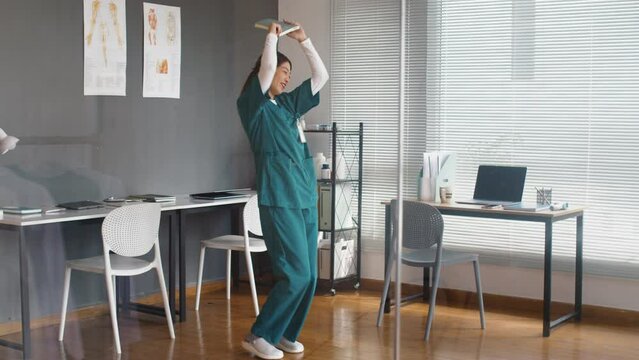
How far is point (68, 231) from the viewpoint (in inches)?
158

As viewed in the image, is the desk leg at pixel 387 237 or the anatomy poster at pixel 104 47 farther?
the desk leg at pixel 387 237

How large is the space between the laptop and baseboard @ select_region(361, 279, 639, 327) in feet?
1.70

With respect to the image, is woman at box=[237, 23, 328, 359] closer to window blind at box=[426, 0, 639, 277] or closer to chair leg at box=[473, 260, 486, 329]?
chair leg at box=[473, 260, 486, 329]

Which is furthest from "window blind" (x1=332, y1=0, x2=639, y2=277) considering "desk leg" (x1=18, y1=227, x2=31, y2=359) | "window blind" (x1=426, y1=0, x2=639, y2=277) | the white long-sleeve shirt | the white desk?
"desk leg" (x1=18, y1=227, x2=31, y2=359)

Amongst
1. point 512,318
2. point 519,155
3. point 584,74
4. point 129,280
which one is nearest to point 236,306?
point 129,280

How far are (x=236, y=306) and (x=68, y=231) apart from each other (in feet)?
3.01

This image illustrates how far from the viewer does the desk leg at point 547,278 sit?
385 centimetres

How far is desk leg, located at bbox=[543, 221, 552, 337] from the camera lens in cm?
385

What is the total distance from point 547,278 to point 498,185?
56cm

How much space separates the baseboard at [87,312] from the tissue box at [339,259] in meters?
0.57

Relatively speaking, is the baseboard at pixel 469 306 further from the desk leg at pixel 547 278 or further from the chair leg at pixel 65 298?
the desk leg at pixel 547 278

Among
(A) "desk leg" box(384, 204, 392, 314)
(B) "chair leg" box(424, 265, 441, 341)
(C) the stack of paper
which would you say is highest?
(C) the stack of paper

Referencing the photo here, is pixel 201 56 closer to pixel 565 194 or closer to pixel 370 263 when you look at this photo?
pixel 370 263

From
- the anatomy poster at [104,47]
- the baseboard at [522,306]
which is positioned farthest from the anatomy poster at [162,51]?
the baseboard at [522,306]
